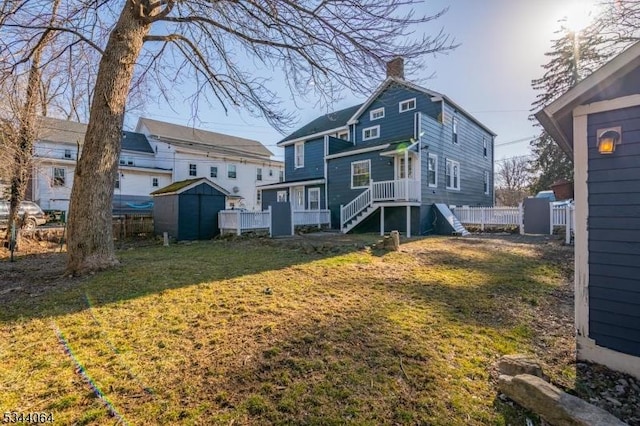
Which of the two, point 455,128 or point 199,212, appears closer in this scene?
point 199,212

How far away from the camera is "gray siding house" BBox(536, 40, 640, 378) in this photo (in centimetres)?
310

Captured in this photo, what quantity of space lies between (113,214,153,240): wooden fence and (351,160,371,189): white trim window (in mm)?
10221

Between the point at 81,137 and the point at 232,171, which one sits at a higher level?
the point at 81,137

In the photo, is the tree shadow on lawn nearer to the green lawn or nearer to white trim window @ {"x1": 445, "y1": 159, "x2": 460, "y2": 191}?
the green lawn

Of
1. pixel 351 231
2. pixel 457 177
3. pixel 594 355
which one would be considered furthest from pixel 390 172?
pixel 594 355

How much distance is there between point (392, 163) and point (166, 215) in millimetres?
10572

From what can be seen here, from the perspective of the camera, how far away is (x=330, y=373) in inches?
111

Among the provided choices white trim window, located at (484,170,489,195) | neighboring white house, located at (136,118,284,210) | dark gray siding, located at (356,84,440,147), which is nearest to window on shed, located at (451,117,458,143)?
dark gray siding, located at (356,84,440,147)

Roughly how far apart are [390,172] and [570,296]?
10.2 metres

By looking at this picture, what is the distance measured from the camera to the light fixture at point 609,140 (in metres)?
3.16

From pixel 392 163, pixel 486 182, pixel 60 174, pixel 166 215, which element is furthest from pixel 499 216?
pixel 60 174

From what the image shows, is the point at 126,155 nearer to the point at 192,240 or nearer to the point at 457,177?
the point at 192,240

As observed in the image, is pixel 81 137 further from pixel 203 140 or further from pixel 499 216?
pixel 499 216

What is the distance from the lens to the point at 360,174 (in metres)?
16.3
